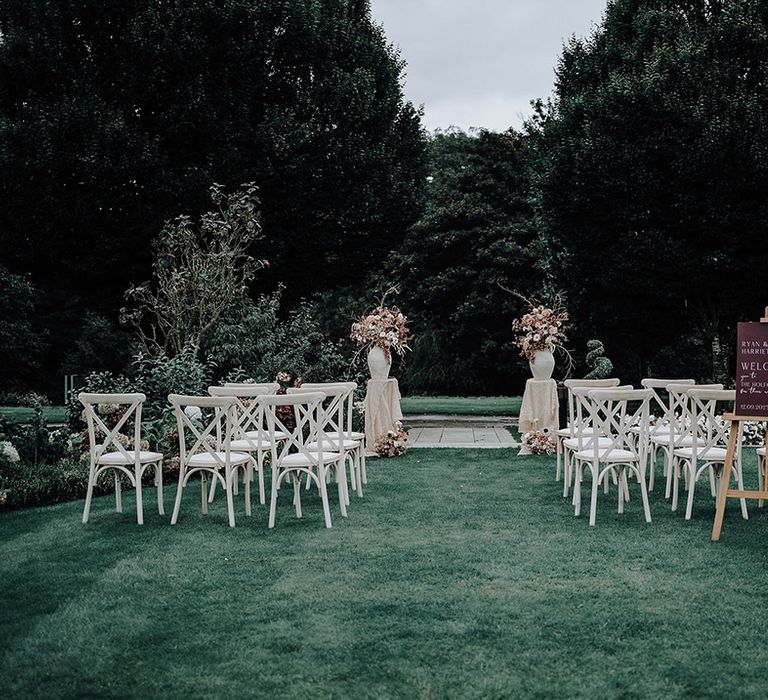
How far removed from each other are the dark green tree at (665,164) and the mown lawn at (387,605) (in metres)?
8.79

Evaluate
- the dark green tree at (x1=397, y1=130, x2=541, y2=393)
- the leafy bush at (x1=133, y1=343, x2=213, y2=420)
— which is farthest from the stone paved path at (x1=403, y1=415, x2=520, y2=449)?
the dark green tree at (x1=397, y1=130, x2=541, y2=393)

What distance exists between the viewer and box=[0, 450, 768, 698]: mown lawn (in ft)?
11.9

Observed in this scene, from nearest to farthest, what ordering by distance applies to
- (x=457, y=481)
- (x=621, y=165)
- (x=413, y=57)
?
(x=457, y=481) → (x=621, y=165) → (x=413, y=57)

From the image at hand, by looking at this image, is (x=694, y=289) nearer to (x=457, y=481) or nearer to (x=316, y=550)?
(x=457, y=481)

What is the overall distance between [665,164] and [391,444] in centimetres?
776

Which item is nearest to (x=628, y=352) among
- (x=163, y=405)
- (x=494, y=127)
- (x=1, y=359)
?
(x=494, y=127)

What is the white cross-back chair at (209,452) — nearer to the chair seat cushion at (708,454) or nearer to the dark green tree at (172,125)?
the chair seat cushion at (708,454)

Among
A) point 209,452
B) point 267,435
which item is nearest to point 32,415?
point 267,435

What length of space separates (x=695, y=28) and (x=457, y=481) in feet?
34.8

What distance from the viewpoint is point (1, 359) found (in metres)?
29.5

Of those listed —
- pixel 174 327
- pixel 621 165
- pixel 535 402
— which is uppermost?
pixel 621 165

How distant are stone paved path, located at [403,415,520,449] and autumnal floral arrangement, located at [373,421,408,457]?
0.88 meters

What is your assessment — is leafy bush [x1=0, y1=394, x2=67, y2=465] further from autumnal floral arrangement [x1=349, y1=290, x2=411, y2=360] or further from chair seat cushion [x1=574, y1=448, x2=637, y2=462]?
chair seat cushion [x1=574, y1=448, x2=637, y2=462]

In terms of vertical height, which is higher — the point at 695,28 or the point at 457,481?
the point at 695,28
